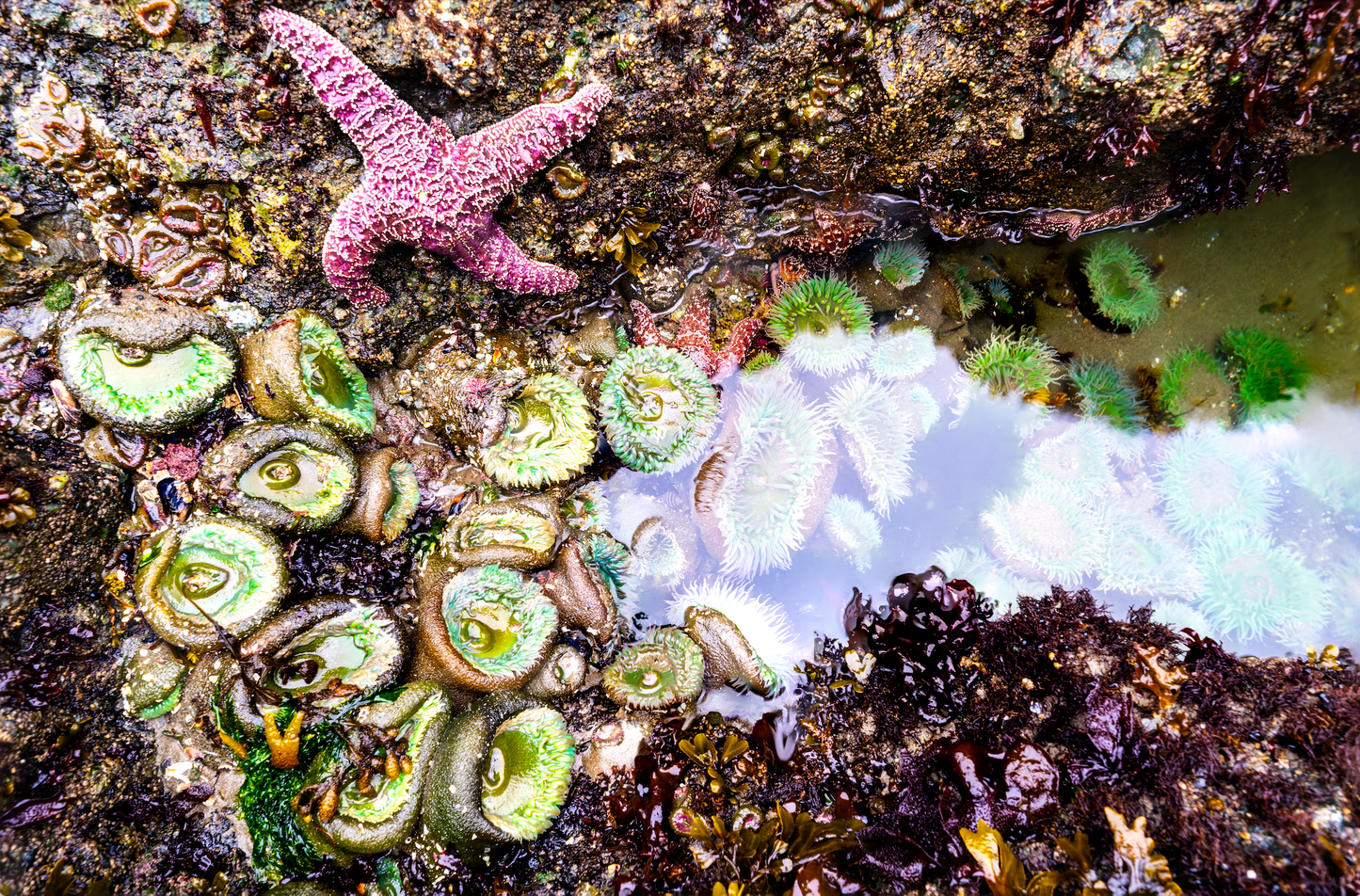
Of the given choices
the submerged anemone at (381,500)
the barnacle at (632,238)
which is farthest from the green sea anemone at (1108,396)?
the submerged anemone at (381,500)

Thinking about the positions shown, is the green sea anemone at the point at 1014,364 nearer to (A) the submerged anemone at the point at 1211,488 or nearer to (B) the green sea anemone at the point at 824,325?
(B) the green sea anemone at the point at 824,325

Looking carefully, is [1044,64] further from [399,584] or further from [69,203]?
[69,203]

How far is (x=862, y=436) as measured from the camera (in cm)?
339

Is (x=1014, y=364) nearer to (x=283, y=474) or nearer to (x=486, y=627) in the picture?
(x=486, y=627)

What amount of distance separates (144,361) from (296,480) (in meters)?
0.88

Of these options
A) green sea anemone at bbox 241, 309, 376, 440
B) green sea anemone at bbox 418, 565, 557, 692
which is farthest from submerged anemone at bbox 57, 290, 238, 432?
green sea anemone at bbox 418, 565, 557, 692

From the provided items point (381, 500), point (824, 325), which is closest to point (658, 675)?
point (381, 500)

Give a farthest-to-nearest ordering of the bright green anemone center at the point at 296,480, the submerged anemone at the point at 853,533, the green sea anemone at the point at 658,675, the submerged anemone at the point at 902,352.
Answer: the submerged anemone at the point at 902,352
the submerged anemone at the point at 853,533
the green sea anemone at the point at 658,675
the bright green anemone center at the point at 296,480

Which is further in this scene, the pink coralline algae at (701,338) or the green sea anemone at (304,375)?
the pink coralline algae at (701,338)

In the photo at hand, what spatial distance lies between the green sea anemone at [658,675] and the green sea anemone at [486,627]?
410 mm

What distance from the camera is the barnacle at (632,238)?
315cm

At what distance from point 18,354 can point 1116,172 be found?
18.1 feet

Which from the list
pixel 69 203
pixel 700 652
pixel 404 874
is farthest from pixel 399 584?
pixel 69 203

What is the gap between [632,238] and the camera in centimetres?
320
